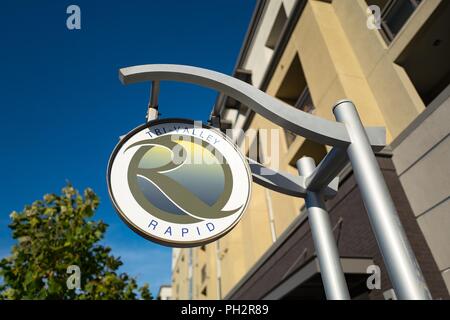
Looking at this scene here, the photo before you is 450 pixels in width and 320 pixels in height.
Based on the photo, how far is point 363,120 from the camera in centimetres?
713

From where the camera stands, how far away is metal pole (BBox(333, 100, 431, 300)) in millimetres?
1706

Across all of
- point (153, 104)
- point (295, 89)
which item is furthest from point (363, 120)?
point (153, 104)

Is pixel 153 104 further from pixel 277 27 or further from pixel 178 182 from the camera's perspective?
pixel 277 27

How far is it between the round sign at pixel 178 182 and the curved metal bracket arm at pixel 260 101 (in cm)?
43

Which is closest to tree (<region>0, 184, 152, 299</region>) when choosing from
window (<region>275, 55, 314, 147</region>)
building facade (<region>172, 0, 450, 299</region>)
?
building facade (<region>172, 0, 450, 299</region>)

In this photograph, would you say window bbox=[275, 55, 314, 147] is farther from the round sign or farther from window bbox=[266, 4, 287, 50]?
the round sign

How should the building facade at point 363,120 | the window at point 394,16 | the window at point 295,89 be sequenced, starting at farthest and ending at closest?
1. the window at point 295,89
2. the window at point 394,16
3. the building facade at point 363,120

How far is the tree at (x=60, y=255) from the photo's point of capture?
921 cm

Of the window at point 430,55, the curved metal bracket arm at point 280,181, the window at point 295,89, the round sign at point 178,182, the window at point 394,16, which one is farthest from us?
the window at point 295,89

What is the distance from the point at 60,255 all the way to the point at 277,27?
11.5m

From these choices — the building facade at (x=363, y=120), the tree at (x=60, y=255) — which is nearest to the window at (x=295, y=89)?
the building facade at (x=363, y=120)

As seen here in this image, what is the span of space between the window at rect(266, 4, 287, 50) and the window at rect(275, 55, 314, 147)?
9.74ft

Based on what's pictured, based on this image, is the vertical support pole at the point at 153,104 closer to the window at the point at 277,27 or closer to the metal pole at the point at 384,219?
the metal pole at the point at 384,219
